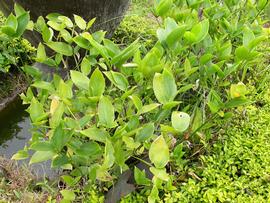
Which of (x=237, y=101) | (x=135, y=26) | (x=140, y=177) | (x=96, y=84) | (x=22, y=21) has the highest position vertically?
(x=22, y=21)

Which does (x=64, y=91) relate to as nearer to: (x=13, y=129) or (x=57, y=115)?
(x=57, y=115)

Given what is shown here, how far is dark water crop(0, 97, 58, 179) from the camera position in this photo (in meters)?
2.61

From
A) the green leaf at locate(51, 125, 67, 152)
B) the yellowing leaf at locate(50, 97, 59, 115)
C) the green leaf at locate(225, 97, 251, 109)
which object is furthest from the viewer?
the green leaf at locate(225, 97, 251, 109)

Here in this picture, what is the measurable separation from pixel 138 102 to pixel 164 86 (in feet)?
0.34

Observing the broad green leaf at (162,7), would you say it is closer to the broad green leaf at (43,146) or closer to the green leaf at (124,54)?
the green leaf at (124,54)

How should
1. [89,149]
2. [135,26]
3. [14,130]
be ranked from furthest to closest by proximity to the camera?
[135,26] → [14,130] → [89,149]

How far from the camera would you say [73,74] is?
1304 millimetres

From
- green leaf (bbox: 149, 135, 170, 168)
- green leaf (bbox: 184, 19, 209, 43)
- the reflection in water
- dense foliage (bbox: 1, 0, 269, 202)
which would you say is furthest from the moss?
green leaf (bbox: 149, 135, 170, 168)

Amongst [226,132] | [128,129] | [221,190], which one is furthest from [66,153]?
[226,132]

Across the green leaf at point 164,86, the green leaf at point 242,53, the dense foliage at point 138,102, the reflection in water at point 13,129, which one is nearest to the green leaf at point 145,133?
the dense foliage at point 138,102

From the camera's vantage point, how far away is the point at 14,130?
278 centimetres

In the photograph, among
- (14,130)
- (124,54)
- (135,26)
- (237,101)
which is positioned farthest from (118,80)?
(135,26)

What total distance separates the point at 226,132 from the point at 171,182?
1.44 feet

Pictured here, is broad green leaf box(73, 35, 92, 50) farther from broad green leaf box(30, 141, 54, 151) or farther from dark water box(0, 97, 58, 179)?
dark water box(0, 97, 58, 179)
